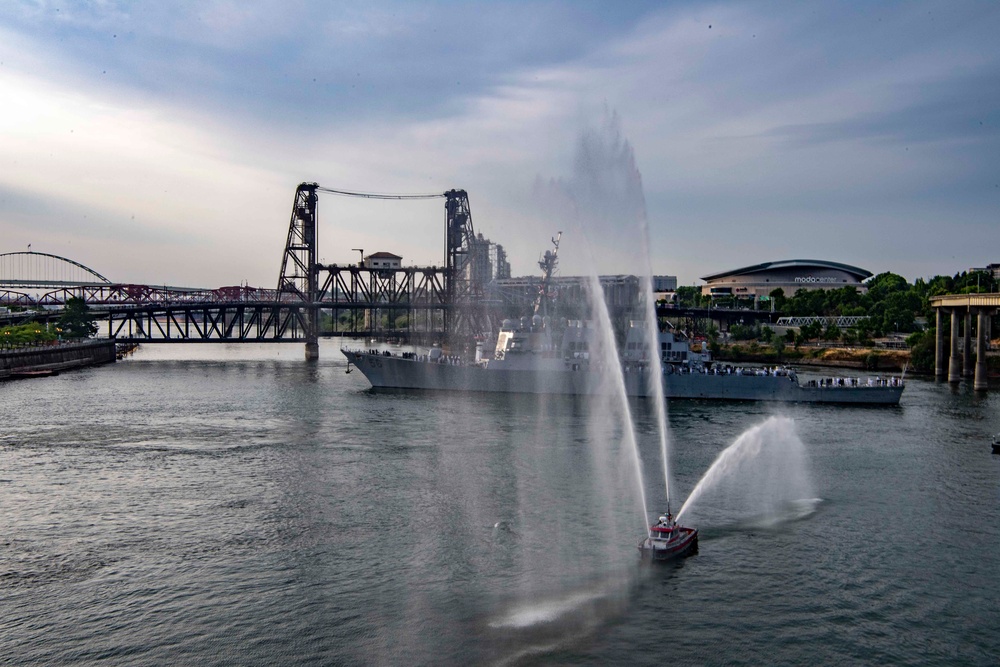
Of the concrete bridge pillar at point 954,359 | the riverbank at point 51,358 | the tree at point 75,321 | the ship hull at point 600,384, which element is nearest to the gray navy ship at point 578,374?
the ship hull at point 600,384

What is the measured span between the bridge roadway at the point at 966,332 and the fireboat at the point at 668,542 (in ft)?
212

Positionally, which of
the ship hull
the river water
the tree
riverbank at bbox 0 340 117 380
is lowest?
the river water

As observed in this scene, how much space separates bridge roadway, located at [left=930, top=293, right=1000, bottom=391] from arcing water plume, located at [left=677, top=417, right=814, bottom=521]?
131 ft

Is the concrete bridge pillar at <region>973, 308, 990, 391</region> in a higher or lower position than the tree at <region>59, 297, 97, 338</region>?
lower

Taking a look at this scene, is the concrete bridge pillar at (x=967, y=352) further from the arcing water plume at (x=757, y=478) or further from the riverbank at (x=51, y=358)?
the riverbank at (x=51, y=358)

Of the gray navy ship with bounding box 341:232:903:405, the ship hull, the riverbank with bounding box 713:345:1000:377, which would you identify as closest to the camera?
Result: the ship hull

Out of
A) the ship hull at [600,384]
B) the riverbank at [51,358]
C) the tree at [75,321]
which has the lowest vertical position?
the ship hull at [600,384]

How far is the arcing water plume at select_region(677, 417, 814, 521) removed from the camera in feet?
104

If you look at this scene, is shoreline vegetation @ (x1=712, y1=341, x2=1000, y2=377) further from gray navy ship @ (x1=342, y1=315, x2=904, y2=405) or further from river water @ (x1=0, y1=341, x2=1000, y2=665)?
river water @ (x1=0, y1=341, x2=1000, y2=665)

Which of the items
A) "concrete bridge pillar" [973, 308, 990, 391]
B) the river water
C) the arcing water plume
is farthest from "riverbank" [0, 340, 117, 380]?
"concrete bridge pillar" [973, 308, 990, 391]

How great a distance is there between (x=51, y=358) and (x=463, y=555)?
8821 cm

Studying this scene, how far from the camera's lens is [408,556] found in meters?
25.1

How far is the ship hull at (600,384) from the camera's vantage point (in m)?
67.9

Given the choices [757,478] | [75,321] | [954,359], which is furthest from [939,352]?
[75,321]
